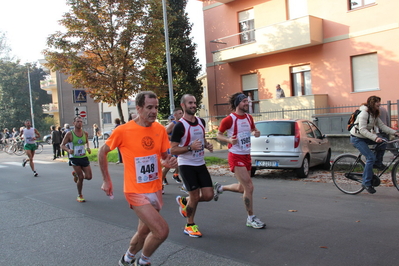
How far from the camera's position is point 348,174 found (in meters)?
7.42

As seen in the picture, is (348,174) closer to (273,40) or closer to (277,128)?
(277,128)

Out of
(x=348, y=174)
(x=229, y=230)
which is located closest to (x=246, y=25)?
(x=348, y=174)

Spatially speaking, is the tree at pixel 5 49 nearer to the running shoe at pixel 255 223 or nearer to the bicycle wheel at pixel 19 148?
the bicycle wheel at pixel 19 148

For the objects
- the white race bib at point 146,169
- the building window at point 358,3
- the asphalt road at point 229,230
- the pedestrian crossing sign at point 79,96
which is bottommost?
the asphalt road at point 229,230

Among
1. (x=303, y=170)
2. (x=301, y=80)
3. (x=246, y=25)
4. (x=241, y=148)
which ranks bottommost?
(x=303, y=170)

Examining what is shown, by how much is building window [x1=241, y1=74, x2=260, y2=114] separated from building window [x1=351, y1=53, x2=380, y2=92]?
548 cm

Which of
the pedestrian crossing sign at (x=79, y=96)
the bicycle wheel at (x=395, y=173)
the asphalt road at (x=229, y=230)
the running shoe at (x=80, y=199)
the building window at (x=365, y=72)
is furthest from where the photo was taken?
the pedestrian crossing sign at (x=79, y=96)

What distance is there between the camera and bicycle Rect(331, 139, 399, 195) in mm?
7062

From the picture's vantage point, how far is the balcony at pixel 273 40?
57.0 ft

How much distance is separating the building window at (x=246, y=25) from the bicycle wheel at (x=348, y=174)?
14.1 metres

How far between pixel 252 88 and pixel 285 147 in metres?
12.2

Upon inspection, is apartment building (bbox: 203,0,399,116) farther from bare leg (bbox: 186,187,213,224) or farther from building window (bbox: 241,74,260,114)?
bare leg (bbox: 186,187,213,224)

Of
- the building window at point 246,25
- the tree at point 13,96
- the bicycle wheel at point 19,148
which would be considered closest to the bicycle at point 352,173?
the building window at point 246,25

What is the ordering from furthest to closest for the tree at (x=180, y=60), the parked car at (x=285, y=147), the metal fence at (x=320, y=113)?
the tree at (x=180, y=60), the metal fence at (x=320, y=113), the parked car at (x=285, y=147)
